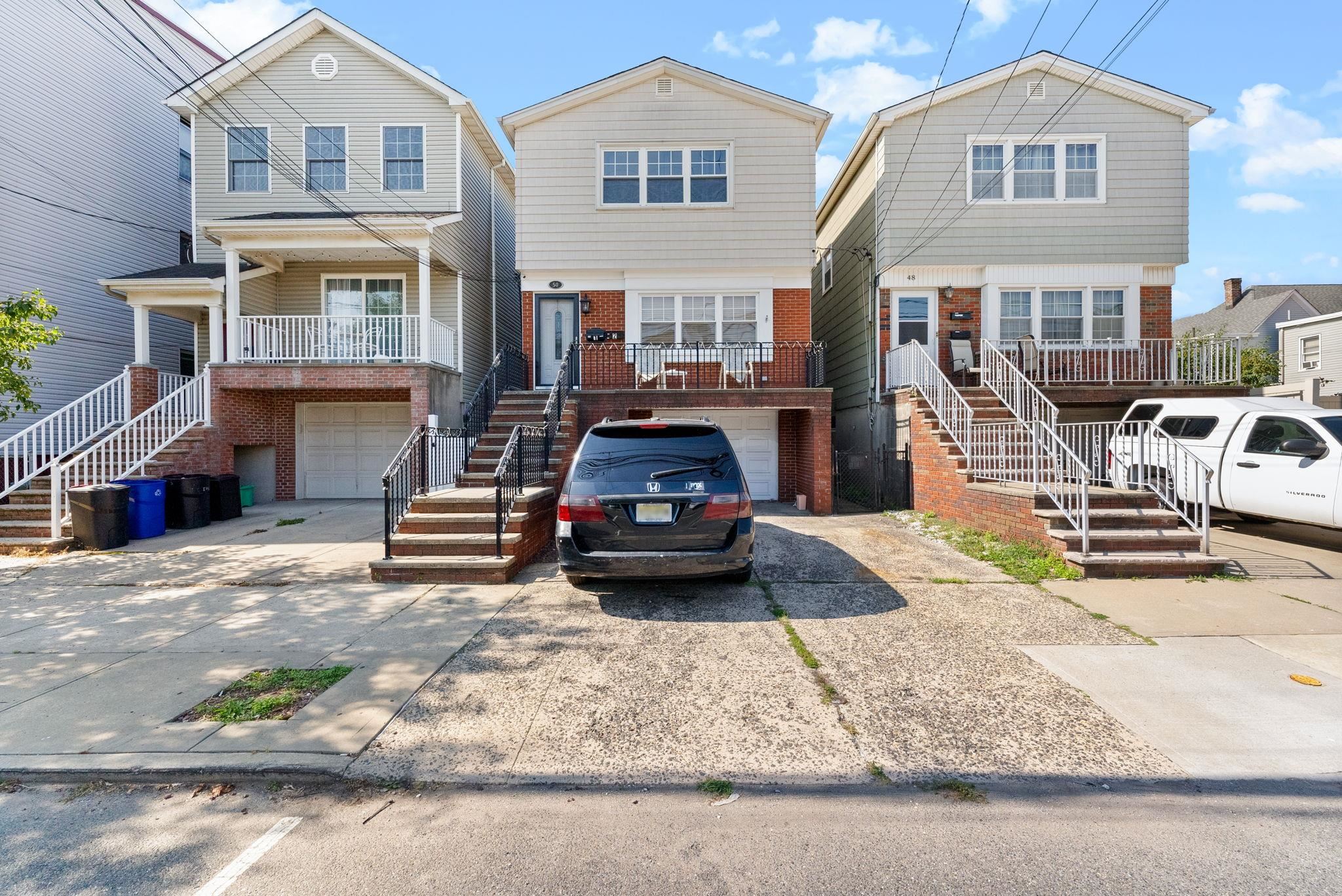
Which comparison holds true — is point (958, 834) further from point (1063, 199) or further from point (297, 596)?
point (1063, 199)

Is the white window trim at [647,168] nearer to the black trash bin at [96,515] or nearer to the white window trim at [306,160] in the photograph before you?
the white window trim at [306,160]

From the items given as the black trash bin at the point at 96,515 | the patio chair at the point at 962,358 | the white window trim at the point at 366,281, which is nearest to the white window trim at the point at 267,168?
the white window trim at the point at 366,281

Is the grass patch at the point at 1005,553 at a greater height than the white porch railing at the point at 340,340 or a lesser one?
lesser

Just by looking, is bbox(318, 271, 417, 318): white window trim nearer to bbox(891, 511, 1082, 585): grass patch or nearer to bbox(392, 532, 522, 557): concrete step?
bbox(392, 532, 522, 557): concrete step

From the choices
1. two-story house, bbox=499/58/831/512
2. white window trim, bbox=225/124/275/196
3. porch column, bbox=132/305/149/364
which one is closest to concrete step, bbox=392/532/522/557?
two-story house, bbox=499/58/831/512

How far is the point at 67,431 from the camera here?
1110 centimetres

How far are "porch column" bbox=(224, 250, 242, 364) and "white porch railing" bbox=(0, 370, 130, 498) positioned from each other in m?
1.88

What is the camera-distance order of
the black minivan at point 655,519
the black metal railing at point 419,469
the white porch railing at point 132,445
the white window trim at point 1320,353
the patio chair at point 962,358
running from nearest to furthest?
the black minivan at point 655,519
the black metal railing at point 419,469
the white porch railing at point 132,445
the patio chair at point 962,358
the white window trim at point 1320,353

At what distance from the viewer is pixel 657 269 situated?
14414mm

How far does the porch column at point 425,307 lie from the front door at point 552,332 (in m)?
2.37

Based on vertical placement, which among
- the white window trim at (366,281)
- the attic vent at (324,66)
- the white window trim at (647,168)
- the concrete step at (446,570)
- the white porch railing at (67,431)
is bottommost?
the concrete step at (446,570)

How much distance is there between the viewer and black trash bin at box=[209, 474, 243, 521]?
1185 cm

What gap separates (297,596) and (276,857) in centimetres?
453

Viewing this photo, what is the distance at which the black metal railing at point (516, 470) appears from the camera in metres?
7.29
